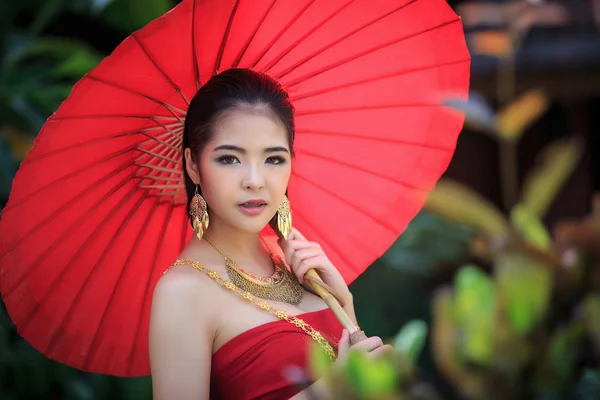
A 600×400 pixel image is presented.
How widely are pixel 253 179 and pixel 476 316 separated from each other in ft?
3.23

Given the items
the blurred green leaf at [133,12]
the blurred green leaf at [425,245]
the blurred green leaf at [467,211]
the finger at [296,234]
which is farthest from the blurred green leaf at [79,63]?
the blurred green leaf at [467,211]

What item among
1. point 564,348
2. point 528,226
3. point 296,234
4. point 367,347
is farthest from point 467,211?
point 296,234

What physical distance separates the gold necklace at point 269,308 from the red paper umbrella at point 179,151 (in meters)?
0.27

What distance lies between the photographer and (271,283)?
6.19 feet

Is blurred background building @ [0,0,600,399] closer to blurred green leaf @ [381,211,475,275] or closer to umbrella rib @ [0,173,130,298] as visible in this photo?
blurred green leaf @ [381,211,475,275]

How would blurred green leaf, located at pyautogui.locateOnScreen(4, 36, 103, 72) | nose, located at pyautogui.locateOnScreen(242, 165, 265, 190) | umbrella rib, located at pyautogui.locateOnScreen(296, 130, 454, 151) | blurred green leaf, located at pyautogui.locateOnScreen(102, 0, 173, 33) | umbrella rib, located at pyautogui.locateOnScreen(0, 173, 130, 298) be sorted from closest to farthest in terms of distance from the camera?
nose, located at pyautogui.locateOnScreen(242, 165, 265, 190) → umbrella rib, located at pyautogui.locateOnScreen(0, 173, 130, 298) → umbrella rib, located at pyautogui.locateOnScreen(296, 130, 454, 151) → blurred green leaf, located at pyautogui.locateOnScreen(4, 36, 103, 72) → blurred green leaf, located at pyautogui.locateOnScreen(102, 0, 173, 33)

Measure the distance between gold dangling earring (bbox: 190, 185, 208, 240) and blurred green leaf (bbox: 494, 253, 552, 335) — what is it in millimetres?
1049

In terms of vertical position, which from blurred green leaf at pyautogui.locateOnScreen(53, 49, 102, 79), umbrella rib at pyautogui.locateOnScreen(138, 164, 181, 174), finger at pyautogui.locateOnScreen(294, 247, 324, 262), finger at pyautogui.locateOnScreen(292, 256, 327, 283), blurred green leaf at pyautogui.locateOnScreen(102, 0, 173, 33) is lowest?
finger at pyautogui.locateOnScreen(292, 256, 327, 283)

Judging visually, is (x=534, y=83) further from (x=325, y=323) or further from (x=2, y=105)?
(x=325, y=323)

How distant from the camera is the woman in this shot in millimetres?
1698

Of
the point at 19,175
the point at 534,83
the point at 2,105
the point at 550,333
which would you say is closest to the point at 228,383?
the point at 19,175

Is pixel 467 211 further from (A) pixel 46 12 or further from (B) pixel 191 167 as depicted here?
(A) pixel 46 12

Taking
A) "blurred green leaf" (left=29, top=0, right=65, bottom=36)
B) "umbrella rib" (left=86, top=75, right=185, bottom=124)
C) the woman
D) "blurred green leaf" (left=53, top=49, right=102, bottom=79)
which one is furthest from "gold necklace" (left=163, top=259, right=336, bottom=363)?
"blurred green leaf" (left=29, top=0, right=65, bottom=36)

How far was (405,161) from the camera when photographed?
216 centimetres
